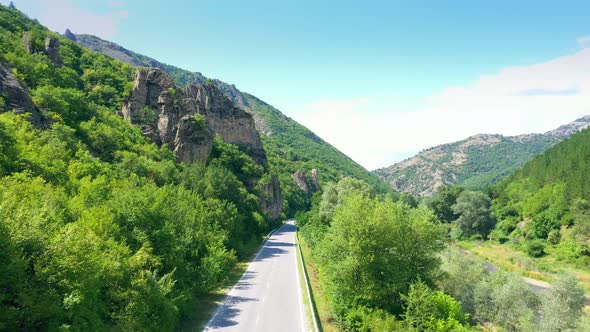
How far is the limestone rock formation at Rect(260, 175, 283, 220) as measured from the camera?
86000mm

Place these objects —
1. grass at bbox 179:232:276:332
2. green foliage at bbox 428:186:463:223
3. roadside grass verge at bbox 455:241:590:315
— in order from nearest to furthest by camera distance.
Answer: grass at bbox 179:232:276:332 → roadside grass verge at bbox 455:241:590:315 → green foliage at bbox 428:186:463:223

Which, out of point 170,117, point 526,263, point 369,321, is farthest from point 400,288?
point 526,263

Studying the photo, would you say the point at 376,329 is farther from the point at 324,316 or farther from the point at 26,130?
the point at 26,130

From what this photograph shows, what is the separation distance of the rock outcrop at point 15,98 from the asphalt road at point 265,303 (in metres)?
30.2

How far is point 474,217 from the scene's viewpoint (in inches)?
4166

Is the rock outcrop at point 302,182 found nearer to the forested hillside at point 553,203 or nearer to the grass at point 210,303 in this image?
the forested hillside at point 553,203

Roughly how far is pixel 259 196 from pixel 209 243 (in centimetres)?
4638

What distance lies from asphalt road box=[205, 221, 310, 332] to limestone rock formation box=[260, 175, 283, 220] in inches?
1410

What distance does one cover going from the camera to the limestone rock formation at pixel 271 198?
282 feet

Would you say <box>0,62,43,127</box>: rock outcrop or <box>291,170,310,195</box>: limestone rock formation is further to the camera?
<box>291,170,310,195</box>: limestone rock formation

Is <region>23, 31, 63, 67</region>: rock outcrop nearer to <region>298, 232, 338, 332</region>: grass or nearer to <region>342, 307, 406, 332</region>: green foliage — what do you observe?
<region>298, 232, 338, 332</region>: grass

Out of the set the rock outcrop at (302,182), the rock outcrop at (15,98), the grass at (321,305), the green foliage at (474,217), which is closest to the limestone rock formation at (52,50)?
the rock outcrop at (15,98)

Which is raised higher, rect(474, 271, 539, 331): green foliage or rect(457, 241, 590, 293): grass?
rect(474, 271, 539, 331): green foliage

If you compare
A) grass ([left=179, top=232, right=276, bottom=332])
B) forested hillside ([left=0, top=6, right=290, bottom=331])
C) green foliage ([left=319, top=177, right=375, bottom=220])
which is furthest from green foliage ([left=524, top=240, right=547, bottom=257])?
grass ([left=179, top=232, right=276, bottom=332])
